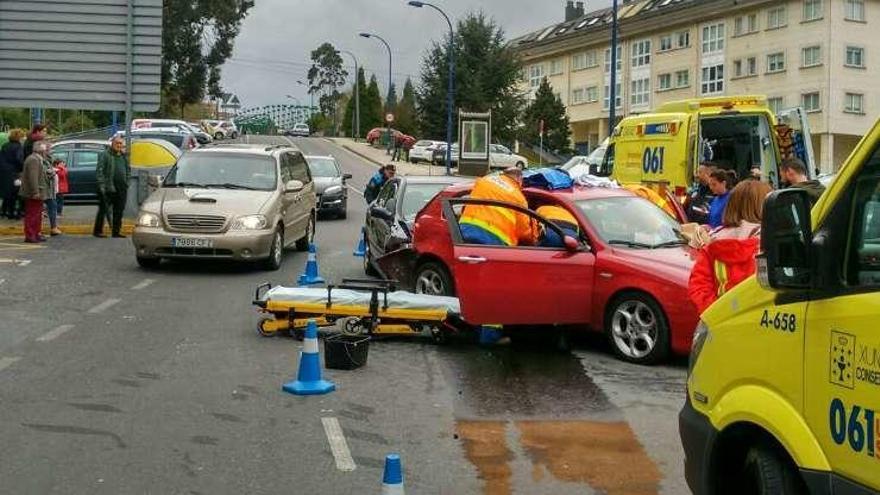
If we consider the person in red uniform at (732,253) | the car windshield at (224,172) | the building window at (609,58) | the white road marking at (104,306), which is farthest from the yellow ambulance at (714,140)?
the building window at (609,58)

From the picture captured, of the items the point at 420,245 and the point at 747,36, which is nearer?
the point at 420,245

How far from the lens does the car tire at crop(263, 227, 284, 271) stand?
14.7m

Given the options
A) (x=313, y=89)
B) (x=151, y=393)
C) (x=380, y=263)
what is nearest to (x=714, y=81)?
(x=380, y=263)

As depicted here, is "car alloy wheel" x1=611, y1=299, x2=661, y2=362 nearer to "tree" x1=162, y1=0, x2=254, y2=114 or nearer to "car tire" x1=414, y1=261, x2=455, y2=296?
"car tire" x1=414, y1=261, x2=455, y2=296

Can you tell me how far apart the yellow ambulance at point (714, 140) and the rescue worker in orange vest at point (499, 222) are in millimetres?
7137

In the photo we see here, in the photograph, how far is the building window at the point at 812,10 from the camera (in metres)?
58.8

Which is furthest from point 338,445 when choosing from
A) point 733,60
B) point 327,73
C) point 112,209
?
point 327,73

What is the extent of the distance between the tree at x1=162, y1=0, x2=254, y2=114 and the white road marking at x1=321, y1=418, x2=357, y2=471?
71069 mm

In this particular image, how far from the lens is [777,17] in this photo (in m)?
62.1

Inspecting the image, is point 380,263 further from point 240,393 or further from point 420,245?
point 240,393

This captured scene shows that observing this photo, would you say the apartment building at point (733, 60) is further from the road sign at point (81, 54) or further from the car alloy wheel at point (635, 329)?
the car alloy wheel at point (635, 329)

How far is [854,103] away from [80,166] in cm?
4805

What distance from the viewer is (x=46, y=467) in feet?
18.9

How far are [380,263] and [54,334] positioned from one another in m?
3.55
